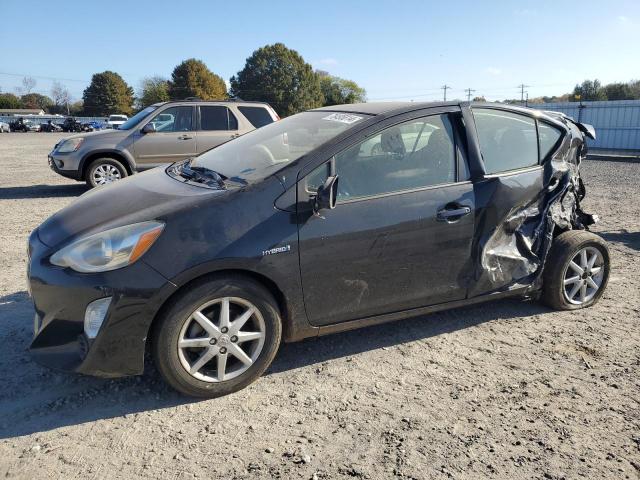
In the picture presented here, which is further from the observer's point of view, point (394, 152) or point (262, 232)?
point (394, 152)

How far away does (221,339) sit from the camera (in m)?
3.01

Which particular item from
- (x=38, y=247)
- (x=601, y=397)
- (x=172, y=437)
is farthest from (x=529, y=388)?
(x=38, y=247)

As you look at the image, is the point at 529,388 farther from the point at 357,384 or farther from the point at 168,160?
the point at 168,160

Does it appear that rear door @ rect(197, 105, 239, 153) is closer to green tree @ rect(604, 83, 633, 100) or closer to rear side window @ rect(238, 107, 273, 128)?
rear side window @ rect(238, 107, 273, 128)

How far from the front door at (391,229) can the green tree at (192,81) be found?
280 ft

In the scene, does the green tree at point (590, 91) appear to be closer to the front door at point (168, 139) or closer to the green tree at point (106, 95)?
the front door at point (168, 139)

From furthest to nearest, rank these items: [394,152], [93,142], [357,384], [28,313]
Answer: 1. [93,142]
2. [28,313]
3. [394,152]
4. [357,384]

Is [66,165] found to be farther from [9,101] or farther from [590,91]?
[9,101]

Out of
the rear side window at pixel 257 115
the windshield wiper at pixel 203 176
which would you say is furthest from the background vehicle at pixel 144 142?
the windshield wiper at pixel 203 176

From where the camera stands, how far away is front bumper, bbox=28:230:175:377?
9.08ft

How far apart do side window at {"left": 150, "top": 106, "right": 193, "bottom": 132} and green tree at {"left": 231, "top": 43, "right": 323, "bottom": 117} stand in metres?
72.6

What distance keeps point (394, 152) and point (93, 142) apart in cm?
823

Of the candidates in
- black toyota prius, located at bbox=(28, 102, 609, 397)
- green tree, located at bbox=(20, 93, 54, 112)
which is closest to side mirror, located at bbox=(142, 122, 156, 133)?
black toyota prius, located at bbox=(28, 102, 609, 397)

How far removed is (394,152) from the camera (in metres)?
3.54
